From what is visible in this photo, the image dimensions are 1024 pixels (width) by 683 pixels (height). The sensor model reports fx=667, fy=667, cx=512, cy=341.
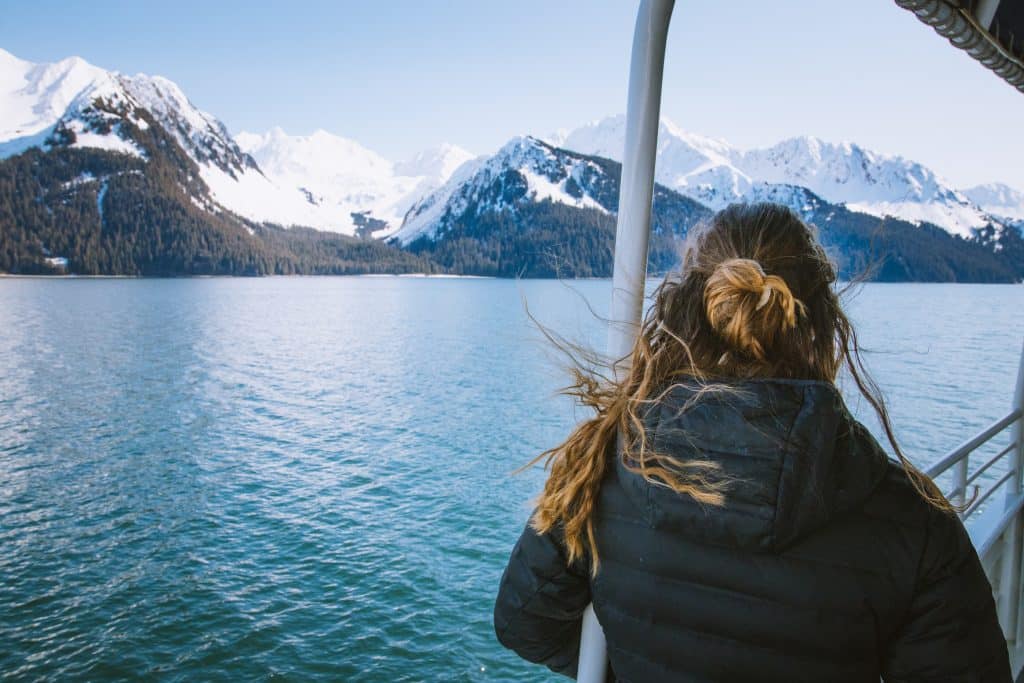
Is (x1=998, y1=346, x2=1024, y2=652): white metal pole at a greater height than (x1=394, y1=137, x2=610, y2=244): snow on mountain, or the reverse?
(x1=394, y1=137, x2=610, y2=244): snow on mountain

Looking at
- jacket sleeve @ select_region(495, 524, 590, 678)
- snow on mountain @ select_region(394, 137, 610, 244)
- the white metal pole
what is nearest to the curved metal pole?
jacket sleeve @ select_region(495, 524, 590, 678)

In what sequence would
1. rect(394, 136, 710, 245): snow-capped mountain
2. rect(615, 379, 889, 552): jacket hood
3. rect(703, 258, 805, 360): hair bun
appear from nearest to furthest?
1. rect(615, 379, 889, 552): jacket hood
2. rect(703, 258, 805, 360): hair bun
3. rect(394, 136, 710, 245): snow-capped mountain

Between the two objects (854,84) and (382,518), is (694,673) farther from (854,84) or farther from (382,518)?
(382,518)

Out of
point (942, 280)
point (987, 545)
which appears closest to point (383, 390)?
point (987, 545)

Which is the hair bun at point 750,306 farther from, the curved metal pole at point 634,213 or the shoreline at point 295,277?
the shoreline at point 295,277

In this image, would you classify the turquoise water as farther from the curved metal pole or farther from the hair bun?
the hair bun

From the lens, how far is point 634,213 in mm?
1265

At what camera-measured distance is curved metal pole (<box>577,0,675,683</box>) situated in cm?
124

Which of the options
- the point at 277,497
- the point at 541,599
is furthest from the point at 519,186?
the point at 541,599

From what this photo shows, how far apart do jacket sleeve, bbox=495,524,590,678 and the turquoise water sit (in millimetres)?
135

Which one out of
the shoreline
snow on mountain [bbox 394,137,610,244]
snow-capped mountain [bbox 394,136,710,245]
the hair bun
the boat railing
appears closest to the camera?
the hair bun

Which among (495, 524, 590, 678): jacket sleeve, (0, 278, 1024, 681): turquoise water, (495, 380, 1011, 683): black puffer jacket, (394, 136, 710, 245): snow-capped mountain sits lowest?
(0, 278, 1024, 681): turquoise water

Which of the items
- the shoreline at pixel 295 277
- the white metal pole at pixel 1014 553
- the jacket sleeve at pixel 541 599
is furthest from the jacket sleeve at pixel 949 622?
the shoreline at pixel 295 277

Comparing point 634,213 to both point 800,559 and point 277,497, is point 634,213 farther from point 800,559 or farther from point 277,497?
point 277,497
